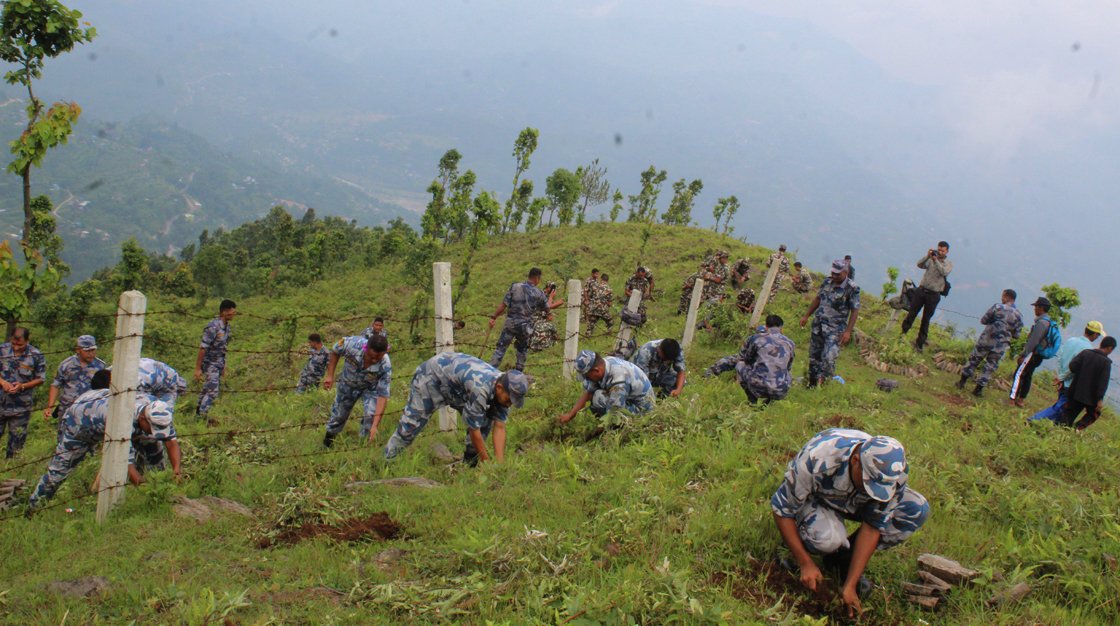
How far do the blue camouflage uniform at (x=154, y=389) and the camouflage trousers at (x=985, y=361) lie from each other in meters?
12.7

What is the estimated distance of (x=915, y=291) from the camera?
513 inches

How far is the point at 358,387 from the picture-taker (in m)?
7.49

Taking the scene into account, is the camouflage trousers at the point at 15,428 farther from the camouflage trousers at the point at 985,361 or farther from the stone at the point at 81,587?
the camouflage trousers at the point at 985,361

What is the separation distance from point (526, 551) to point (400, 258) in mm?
31330

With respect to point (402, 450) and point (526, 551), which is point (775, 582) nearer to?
point (526, 551)

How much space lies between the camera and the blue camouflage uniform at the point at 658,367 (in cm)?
841

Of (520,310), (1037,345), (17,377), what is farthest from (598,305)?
(17,377)

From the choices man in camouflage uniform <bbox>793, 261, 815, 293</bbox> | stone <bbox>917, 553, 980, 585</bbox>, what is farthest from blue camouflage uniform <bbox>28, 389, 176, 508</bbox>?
man in camouflage uniform <bbox>793, 261, 815, 293</bbox>

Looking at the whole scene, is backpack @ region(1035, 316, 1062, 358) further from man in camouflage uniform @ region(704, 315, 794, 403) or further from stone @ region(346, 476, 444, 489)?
stone @ region(346, 476, 444, 489)

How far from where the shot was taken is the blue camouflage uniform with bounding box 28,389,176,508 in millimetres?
5719

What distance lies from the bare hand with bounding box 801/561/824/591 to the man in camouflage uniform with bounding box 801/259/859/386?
6.00 m

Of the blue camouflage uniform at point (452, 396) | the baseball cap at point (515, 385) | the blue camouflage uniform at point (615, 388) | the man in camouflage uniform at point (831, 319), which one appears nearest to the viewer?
the baseball cap at point (515, 385)

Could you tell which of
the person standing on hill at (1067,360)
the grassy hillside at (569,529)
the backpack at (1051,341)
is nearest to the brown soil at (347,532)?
the grassy hillside at (569,529)

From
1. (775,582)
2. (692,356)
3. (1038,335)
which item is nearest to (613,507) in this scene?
(775,582)
